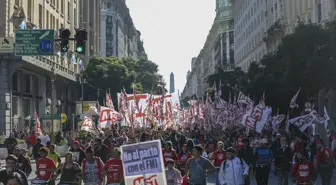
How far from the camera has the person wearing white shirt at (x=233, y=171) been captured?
35.7 ft

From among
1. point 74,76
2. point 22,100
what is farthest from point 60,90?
point 22,100

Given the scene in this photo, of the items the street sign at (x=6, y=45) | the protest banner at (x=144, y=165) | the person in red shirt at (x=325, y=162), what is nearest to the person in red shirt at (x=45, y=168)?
the protest banner at (x=144, y=165)

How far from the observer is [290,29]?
56250 mm

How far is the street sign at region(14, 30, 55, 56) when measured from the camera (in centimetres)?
2423

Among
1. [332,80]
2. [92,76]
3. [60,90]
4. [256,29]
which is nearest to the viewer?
[332,80]

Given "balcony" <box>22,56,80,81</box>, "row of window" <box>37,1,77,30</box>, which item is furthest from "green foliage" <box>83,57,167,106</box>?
"row of window" <box>37,1,77,30</box>

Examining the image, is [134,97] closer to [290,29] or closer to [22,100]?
[22,100]

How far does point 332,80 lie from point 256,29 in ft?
151

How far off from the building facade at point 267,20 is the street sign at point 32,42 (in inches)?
815

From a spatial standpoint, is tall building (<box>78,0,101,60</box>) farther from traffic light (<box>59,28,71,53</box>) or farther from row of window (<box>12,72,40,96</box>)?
traffic light (<box>59,28,71,53</box>)

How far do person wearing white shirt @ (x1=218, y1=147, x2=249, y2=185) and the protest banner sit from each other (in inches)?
130

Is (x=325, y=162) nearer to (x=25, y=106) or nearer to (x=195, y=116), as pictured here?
(x=25, y=106)

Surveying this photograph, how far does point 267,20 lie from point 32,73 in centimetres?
3399

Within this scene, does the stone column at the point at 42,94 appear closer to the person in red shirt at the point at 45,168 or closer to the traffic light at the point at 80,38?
the traffic light at the point at 80,38
